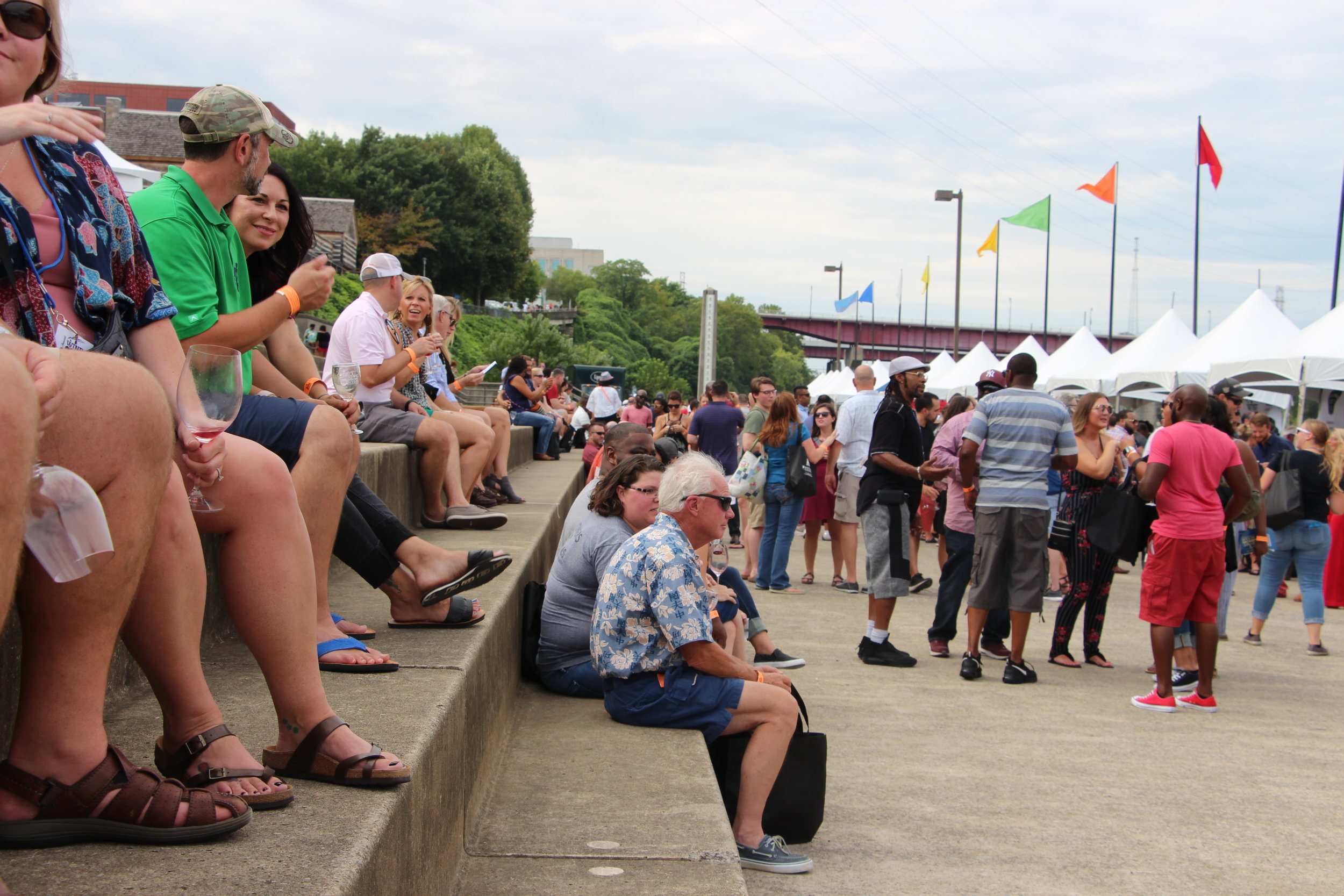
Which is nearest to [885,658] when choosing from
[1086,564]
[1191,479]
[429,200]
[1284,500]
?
[1086,564]

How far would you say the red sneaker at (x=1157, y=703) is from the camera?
684 cm

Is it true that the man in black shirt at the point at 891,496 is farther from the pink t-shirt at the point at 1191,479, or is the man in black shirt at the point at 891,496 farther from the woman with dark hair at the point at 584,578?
the woman with dark hair at the point at 584,578

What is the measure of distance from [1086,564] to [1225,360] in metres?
13.0

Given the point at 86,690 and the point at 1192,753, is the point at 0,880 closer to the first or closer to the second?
the point at 86,690

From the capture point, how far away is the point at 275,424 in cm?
327

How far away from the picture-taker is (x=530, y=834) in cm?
327

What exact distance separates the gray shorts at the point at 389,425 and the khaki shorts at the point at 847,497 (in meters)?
5.14

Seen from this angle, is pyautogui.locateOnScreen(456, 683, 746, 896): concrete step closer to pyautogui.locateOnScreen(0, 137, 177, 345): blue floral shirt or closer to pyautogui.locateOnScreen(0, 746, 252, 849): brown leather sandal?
pyautogui.locateOnScreen(0, 746, 252, 849): brown leather sandal

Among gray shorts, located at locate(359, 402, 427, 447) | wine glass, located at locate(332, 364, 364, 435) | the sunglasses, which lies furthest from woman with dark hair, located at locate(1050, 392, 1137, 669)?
the sunglasses

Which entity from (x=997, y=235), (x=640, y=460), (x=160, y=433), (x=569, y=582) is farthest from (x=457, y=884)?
(x=997, y=235)

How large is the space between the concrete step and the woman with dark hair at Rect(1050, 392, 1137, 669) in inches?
181

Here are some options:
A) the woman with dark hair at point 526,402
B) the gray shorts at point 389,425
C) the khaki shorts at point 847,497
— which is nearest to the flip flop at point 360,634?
the gray shorts at point 389,425

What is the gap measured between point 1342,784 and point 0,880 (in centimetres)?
583

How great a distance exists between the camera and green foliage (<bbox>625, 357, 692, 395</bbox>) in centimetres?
7625
